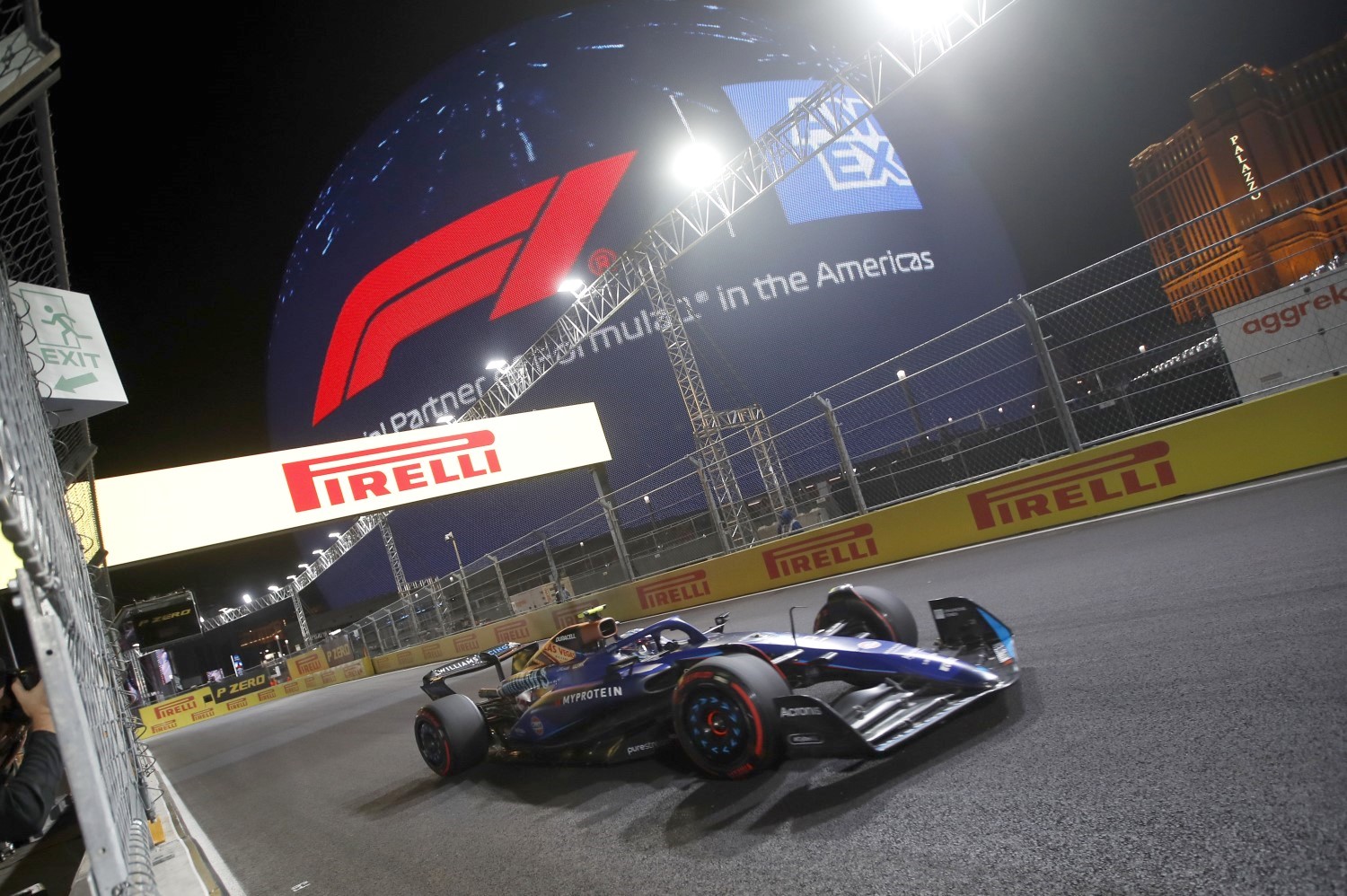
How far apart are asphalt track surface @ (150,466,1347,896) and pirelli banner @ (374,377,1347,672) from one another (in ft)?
2.47

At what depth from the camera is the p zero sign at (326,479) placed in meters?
12.0

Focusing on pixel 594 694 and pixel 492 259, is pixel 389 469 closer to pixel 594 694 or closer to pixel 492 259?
pixel 594 694

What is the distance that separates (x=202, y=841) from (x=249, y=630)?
208ft

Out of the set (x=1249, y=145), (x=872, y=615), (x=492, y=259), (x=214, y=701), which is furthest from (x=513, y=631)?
(x=1249, y=145)

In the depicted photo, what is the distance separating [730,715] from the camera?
10.2 ft

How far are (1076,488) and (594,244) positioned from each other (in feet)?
80.4

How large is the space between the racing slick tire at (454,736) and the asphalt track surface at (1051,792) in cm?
15

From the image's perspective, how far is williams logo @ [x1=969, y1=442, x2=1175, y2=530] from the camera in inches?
275

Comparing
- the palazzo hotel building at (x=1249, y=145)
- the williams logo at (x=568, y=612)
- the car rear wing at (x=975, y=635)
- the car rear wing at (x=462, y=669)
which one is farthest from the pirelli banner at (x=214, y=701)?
the palazzo hotel building at (x=1249, y=145)

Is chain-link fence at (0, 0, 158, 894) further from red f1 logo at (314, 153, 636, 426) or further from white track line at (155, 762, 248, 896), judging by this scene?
red f1 logo at (314, 153, 636, 426)

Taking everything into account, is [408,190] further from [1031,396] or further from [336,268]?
[1031,396]

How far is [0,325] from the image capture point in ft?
8.77

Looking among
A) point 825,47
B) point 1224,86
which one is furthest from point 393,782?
point 1224,86

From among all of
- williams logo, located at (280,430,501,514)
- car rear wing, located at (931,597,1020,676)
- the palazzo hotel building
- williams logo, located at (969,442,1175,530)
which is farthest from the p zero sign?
the palazzo hotel building
